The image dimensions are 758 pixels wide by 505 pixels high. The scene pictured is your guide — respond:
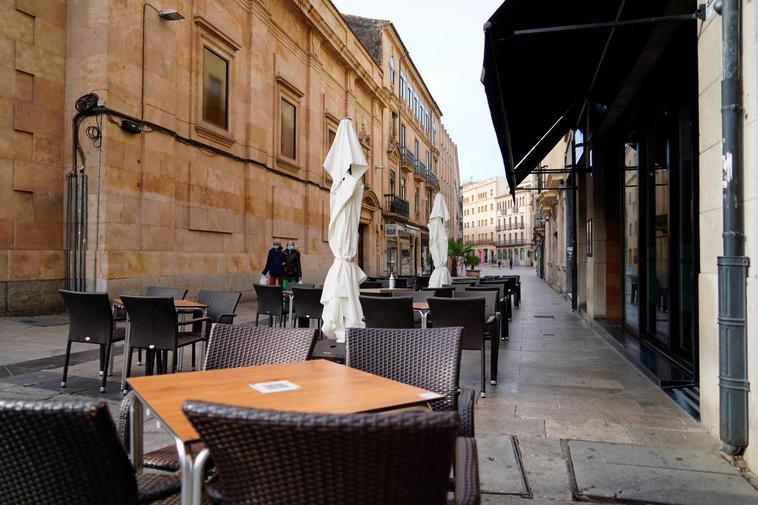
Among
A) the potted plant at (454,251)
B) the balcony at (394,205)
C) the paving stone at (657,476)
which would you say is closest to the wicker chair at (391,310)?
the paving stone at (657,476)

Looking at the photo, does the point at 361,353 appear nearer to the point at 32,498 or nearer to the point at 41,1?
the point at 32,498

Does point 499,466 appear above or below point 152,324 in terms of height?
below

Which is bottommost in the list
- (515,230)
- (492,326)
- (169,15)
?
(492,326)

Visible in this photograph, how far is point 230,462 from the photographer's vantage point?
121 cm

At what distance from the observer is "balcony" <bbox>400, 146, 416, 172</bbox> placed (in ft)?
107

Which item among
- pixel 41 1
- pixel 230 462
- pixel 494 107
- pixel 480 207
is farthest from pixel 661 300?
pixel 480 207

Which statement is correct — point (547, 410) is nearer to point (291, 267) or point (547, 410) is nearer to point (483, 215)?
point (291, 267)

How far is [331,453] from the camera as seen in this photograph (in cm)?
111

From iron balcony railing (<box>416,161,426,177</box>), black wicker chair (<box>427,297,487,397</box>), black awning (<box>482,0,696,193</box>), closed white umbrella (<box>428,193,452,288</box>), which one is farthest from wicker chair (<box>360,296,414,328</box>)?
iron balcony railing (<box>416,161,426,177</box>)

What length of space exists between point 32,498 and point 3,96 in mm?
10291

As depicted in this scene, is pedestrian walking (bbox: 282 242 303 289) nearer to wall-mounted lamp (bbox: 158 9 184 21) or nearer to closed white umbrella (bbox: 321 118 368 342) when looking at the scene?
wall-mounted lamp (bbox: 158 9 184 21)

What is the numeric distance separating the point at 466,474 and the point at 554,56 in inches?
233

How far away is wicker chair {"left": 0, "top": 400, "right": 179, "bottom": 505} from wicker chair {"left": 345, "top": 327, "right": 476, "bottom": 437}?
1.40 m

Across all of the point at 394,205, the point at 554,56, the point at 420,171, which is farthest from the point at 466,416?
the point at 420,171
